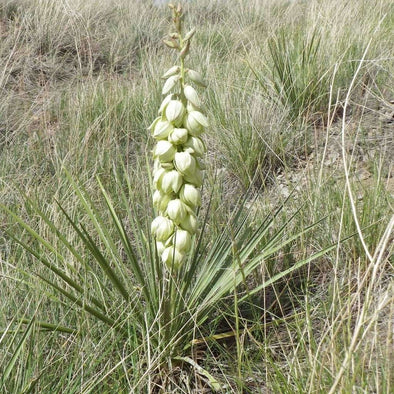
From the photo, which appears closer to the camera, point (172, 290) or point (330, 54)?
point (172, 290)

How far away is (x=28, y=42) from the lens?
450 cm

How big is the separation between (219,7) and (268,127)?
4421 millimetres

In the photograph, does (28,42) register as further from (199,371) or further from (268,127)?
(199,371)

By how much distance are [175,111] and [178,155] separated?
11 centimetres

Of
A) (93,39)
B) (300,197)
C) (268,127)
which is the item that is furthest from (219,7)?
(300,197)

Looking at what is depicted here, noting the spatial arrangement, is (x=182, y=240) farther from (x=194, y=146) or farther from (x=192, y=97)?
(x=192, y=97)

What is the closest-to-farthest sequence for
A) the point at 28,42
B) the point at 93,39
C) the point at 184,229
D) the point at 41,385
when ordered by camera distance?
1. the point at 41,385
2. the point at 184,229
3. the point at 28,42
4. the point at 93,39

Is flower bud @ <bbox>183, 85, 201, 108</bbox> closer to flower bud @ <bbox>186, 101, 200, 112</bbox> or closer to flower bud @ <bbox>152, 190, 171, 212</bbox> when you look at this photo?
flower bud @ <bbox>186, 101, 200, 112</bbox>

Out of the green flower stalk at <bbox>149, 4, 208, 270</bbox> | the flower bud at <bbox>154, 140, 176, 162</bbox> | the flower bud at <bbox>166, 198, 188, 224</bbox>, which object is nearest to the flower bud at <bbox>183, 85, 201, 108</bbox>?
the green flower stalk at <bbox>149, 4, 208, 270</bbox>

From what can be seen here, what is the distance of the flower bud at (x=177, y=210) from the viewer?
1.34 meters

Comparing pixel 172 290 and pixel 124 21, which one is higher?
pixel 172 290

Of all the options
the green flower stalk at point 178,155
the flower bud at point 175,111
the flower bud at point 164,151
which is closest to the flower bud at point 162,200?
the green flower stalk at point 178,155

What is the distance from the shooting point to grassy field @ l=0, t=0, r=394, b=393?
49.7 inches

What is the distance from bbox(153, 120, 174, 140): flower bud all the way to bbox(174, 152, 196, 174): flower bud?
6cm
